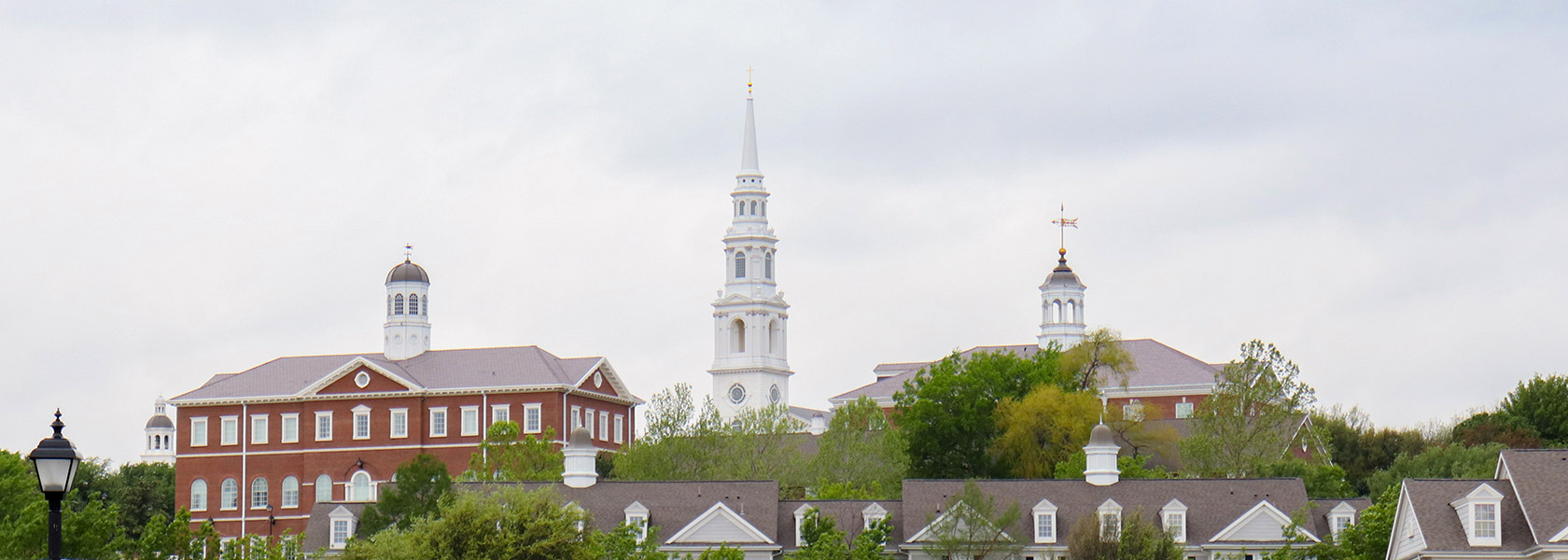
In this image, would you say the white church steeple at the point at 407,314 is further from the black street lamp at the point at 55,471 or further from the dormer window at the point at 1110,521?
the black street lamp at the point at 55,471

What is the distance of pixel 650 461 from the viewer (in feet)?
280

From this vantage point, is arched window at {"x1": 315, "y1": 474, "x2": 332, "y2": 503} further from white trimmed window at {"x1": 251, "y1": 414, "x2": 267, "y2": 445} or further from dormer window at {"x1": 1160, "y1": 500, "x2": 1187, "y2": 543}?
dormer window at {"x1": 1160, "y1": 500, "x2": 1187, "y2": 543}

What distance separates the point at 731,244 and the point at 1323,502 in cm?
7554

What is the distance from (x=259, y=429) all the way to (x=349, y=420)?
5.00 m

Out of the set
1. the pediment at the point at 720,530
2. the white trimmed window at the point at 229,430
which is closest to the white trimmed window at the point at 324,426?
the white trimmed window at the point at 229,430

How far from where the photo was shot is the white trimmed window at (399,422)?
108562mm

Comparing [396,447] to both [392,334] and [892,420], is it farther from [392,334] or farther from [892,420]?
[892,420]

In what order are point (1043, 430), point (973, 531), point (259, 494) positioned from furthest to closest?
point (259, 494), point (1043, 430), point (973, 531)

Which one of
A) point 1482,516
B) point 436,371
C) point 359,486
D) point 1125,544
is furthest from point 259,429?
point 1482,516

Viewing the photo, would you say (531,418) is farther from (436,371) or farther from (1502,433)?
(1502,433)

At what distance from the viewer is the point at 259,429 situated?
363 feet

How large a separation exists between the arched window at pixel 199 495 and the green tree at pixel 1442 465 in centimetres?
5702

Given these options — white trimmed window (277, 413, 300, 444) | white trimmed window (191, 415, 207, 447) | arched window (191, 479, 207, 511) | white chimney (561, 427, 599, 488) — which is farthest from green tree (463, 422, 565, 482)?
white trimmed window (191, 415, 207, 447)

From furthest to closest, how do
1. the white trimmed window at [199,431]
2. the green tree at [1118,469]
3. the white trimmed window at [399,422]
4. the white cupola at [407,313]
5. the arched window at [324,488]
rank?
the white cupola at [407,313]
the white trimmed window at [199,431]
the white trimmed window at [399,422]
the arched window at [324,488]
the green tree at [1118,469]
